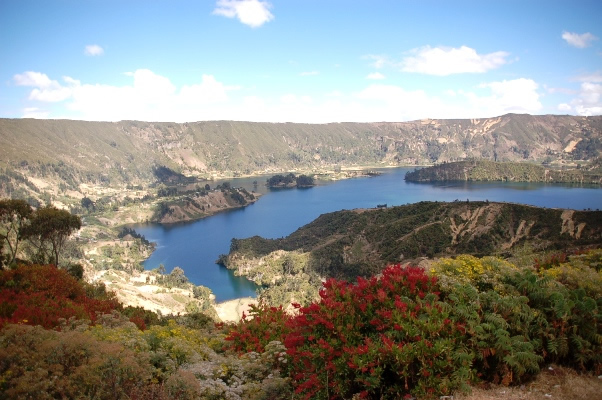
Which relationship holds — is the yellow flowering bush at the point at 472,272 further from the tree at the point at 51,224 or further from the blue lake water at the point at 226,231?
the blue lake water at the point at 226,231

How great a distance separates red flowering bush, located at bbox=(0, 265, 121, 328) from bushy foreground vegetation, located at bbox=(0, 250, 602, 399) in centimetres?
276

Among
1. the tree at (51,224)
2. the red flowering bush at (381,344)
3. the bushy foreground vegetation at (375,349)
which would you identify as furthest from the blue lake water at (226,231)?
the red flowering bush at (381,344)

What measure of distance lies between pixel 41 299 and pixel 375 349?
56.0ft

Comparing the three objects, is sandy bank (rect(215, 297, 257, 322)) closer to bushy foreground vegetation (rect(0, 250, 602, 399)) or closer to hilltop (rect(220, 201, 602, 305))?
hilltop (rect(220, 201, 602, 305))

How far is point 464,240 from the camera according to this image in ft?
271

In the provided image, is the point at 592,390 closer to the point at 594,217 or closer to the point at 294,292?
the point at 294,292

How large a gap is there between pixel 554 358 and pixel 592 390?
1689 millimetres

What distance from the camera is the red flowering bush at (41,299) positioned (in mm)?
16500

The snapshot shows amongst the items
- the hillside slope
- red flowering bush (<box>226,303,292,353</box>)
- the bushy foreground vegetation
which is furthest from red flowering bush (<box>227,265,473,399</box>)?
the hillside slope

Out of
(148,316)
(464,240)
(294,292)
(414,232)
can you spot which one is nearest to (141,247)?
(294,292)

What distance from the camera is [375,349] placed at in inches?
412

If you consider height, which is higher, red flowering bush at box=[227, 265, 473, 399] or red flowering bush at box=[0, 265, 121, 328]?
red flowering bush at box=[227, 265, 473, 399]

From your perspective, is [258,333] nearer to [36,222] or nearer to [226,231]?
[36,222]

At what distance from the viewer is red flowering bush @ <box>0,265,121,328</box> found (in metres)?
16.5
